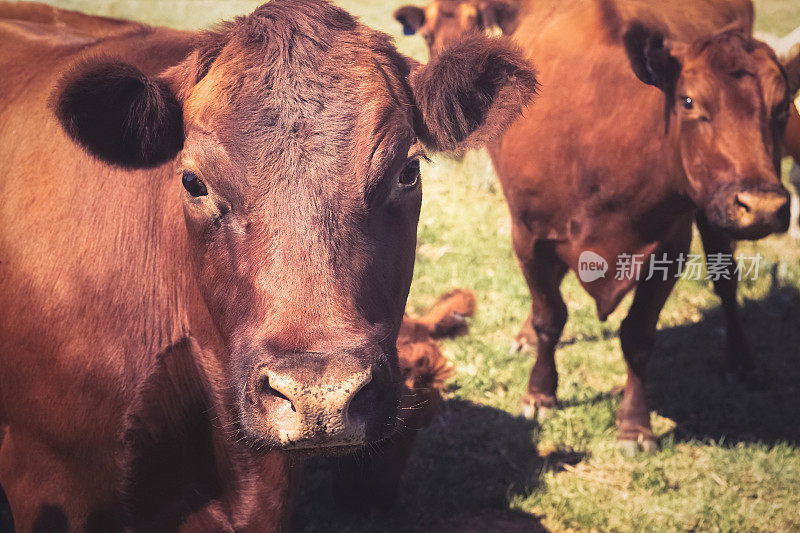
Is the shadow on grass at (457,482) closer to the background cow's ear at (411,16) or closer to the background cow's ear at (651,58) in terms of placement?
the background cow's ear at (651,58)

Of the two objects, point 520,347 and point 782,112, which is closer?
point 782,112

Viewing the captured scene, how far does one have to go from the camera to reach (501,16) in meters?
6.38

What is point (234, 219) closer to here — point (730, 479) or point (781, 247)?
point (730, 479)

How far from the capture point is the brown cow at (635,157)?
402cm

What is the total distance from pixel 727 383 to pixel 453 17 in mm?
4653

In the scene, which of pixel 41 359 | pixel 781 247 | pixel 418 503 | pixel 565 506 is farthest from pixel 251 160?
pixel 781 247

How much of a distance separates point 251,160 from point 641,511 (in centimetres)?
316

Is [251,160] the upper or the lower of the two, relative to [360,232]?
upper

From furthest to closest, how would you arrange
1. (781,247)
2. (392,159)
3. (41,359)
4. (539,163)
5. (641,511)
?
(781,247), (539,163), (641,511), (41,359), (392,159)

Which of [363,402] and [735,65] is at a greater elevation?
[735,65]

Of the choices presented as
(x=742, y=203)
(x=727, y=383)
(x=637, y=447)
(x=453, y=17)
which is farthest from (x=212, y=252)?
(x=453, y=17)

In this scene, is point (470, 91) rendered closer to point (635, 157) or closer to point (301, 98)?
point (301, 98)

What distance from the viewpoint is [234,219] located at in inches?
86.6

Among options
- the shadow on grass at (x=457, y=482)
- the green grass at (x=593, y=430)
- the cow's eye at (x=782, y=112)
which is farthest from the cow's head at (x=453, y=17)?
the shadow on grass at (x=457, y=482)
